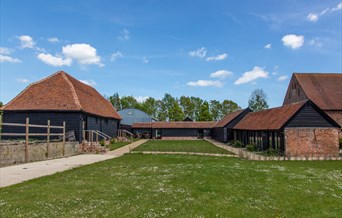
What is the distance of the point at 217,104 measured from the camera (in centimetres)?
9806

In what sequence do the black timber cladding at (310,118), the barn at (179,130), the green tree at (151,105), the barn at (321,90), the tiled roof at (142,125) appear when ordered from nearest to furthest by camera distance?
the black timber cladding at (310,118), the barn at (321,90), the barn at (179,130), the tiled roof at (142,125), the green tree at (151,105)

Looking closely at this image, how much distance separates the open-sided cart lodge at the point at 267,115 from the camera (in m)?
25.2

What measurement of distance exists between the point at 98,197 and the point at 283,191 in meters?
5.92

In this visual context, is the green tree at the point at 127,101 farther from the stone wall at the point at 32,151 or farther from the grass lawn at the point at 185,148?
the stone wall at the point at 32,151

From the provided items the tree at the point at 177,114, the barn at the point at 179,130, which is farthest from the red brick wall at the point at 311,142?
the tree at the point at 177,114

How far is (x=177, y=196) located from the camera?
29.1 feet

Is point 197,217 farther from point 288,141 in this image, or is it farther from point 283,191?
point 288,141

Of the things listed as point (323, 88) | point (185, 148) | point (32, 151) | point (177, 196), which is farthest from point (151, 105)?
point (177, 196)

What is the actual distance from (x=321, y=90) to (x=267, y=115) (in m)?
14.9

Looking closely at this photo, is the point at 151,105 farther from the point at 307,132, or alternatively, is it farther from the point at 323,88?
the point at 307,132

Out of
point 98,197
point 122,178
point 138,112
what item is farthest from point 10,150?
point 138,112

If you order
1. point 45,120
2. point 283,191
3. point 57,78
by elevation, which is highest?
point 57,78

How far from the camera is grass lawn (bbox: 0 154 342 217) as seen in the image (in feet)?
24.1

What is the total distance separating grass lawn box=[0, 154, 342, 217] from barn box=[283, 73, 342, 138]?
30.5 metres
